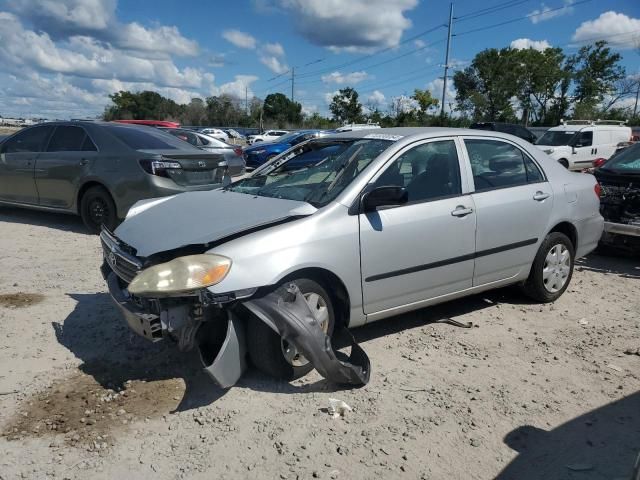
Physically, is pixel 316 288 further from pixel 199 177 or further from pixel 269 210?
pixel 199 177

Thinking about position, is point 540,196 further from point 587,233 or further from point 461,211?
point 461,211

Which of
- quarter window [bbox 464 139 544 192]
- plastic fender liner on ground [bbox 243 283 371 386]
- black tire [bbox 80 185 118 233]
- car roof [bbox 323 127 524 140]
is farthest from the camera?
black tire [bbox 80 185 118 233]

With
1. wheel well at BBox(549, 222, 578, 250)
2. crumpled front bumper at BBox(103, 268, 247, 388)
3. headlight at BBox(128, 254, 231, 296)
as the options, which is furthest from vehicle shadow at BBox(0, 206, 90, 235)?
wheel well at BBox(549, 222, 578, 250)

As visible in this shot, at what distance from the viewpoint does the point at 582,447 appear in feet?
9.73

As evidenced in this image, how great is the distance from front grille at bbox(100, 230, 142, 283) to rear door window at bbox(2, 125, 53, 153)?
4974mm

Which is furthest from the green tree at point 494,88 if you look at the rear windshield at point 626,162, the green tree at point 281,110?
the rear windshield at point 626,162

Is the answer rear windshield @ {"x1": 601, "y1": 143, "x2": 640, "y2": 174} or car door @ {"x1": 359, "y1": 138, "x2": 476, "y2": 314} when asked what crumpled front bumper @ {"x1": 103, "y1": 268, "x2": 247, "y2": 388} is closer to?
car door @ {"x1": 359, "y1": 138, "x2": 476, "y2": 314}

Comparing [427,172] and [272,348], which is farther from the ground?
[427,172]

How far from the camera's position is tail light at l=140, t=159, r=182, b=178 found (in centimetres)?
701

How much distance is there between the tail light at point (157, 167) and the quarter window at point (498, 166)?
13.3ft

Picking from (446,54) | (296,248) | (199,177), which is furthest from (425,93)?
(296,248)

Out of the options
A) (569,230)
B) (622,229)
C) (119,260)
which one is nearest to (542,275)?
(569,230)

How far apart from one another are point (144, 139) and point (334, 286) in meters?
4.96

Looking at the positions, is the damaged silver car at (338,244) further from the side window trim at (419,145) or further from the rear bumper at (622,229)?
the rear bumper at (622,229)
